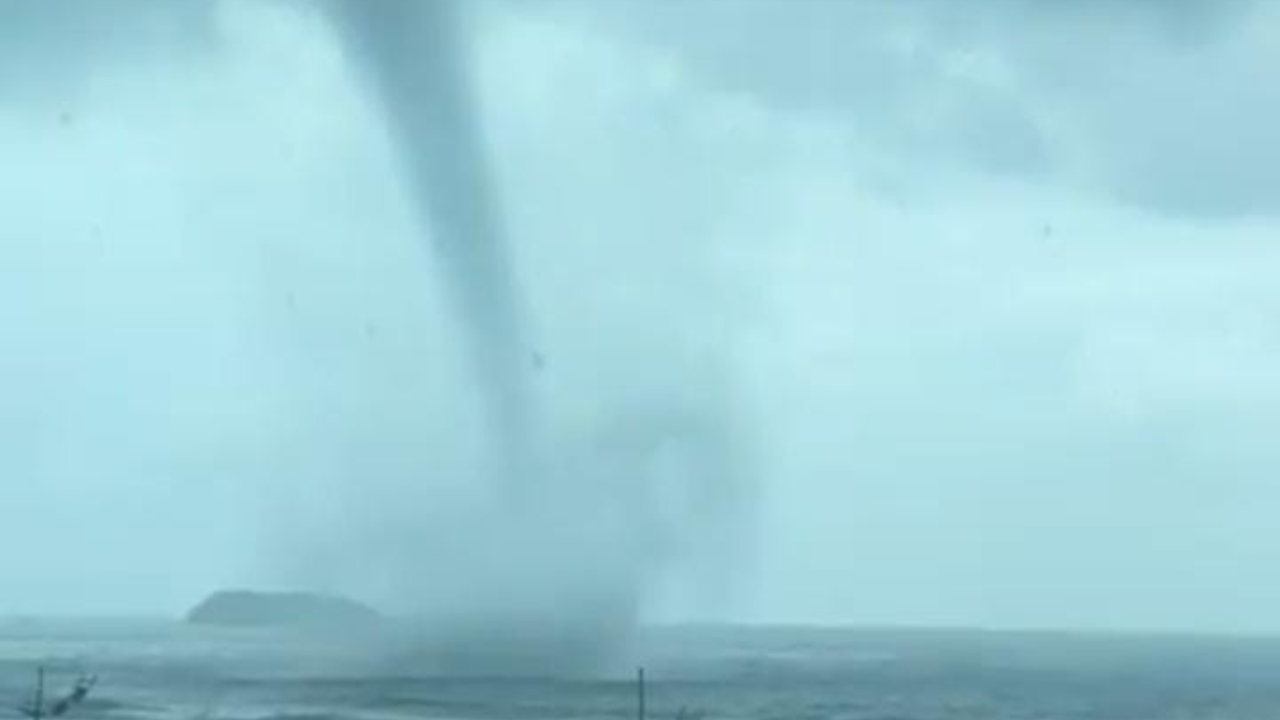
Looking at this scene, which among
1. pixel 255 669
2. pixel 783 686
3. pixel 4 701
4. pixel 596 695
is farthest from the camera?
pixel 255 669

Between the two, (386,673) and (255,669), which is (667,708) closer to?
(386,673)

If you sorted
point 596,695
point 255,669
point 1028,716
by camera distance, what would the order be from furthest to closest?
point 255,669, point 596,695, point 1028,716

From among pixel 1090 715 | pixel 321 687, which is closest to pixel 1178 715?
pixel 1090 715

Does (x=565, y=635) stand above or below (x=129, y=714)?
above

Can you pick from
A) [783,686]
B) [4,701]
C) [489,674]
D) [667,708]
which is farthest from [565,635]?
[4,701]

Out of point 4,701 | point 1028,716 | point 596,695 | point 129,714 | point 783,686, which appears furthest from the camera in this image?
point 783,686

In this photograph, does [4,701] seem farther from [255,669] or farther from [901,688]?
[901,688]

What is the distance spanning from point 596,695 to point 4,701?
39360mm

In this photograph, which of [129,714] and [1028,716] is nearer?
[129,714]

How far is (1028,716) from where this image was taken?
140625mm

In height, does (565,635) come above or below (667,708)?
above

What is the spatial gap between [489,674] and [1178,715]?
6000 centimetres

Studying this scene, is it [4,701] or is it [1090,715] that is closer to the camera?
[4,701]

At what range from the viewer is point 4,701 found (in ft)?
427
